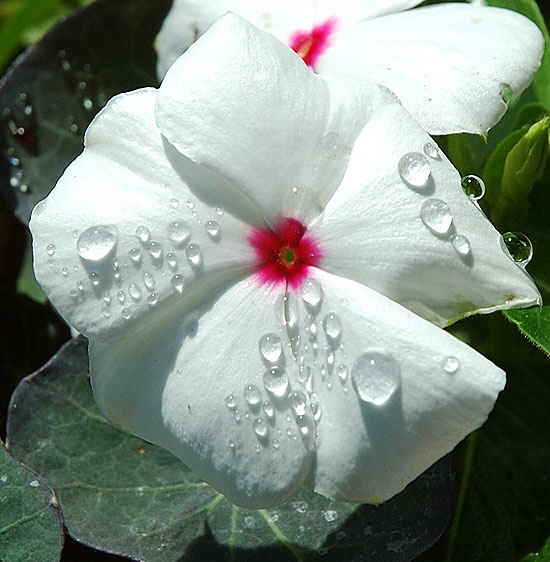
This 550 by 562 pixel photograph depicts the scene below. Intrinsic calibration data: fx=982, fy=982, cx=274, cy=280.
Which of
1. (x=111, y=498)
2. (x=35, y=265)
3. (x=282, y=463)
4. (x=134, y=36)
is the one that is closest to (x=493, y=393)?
(x=282, y=463)

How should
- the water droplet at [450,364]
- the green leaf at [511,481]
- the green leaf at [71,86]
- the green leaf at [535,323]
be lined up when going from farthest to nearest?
1. the green leaf at [71,86]
2. the green leaf at [511,481]
3. the green leaf at [535,323]
4. the water droplet at [450,364]

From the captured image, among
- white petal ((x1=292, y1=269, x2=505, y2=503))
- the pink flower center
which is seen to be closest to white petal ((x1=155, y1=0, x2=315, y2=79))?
the pink flower center

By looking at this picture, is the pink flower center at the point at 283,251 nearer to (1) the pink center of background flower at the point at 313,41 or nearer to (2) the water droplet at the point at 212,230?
(2) the water droplet at the point at 212,230

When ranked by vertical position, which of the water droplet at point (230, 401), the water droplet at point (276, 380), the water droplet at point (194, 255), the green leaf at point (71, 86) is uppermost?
the water droplet at point (194, 255)

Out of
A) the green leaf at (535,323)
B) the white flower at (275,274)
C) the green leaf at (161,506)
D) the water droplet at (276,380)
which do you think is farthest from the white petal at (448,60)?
the green leaf at (161,506)

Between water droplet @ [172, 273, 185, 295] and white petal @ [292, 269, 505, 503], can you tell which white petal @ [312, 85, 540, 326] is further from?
water droplet @ [172, 273, 185, 295]

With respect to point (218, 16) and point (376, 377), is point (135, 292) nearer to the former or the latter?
point (376, 377)
